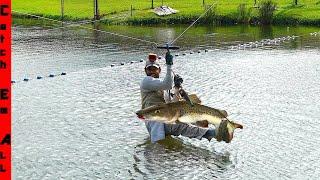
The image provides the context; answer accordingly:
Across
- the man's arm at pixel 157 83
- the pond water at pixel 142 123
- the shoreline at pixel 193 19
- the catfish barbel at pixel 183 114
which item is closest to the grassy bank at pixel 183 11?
the shoreline at pixel 193 19

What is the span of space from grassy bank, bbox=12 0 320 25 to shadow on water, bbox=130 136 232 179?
138ft

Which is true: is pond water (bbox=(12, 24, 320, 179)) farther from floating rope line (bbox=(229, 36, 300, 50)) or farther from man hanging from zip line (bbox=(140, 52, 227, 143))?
floating rope line (bbox=(229, 36, 300, 50))

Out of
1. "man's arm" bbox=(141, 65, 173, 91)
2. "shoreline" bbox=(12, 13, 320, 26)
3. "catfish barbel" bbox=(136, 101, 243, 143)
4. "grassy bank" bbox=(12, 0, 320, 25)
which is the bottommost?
"catfish barbel" bbox=(136, 101, 243, 143)

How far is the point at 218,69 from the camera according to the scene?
26.2 metres

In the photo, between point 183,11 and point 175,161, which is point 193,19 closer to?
point 183,11

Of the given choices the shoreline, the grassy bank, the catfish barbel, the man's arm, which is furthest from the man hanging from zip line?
the shoreline

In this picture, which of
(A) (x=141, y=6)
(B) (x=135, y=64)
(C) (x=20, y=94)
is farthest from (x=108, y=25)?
(C) (x=20, y=94)

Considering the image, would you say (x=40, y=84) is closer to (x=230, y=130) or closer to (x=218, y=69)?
(x=218, y=69)

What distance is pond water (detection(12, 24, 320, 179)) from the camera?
464 inches

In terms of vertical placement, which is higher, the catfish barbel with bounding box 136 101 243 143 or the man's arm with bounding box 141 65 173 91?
the man's arm with bounding box 141 65 173 91

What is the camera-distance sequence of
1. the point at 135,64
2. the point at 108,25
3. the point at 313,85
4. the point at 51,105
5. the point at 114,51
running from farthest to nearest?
the point at 108,25 < the point at 114,51 < the point at 135,64 < the point at 313,85 < the point at 51,105

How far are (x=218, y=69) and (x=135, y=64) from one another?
4804mm

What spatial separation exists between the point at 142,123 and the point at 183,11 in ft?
157

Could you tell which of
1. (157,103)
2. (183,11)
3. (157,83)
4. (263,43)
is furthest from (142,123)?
(183,11)
